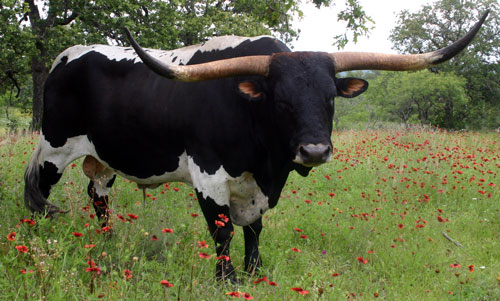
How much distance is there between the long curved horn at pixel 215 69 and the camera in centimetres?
274

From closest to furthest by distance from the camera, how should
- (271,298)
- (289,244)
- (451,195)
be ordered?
(271,298), (289,244), (451,195)

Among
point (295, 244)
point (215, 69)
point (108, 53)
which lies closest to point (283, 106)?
point (215, 69)

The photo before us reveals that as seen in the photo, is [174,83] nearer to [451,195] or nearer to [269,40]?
[269,40]

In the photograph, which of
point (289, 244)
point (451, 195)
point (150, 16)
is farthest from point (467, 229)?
point (150, 16)

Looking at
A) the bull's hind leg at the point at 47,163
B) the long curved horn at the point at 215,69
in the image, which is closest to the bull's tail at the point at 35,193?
the bull's hind leg at the point at 47,163

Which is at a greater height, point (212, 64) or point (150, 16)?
point (150, 16)

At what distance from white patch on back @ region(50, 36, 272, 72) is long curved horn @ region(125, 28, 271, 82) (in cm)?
54

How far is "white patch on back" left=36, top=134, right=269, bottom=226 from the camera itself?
3234 mm

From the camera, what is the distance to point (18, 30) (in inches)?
596

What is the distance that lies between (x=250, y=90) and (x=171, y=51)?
126 centimetres

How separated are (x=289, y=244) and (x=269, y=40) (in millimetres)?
2009

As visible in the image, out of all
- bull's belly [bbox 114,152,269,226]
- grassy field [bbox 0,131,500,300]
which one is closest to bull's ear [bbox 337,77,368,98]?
bull's belly [bbox 114,152,269,226]

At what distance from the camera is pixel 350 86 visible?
328cm

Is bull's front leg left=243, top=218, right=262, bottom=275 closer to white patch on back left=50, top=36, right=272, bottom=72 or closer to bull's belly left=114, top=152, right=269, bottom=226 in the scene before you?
bull's belly left=114, top=152, right=269, bottom=226
